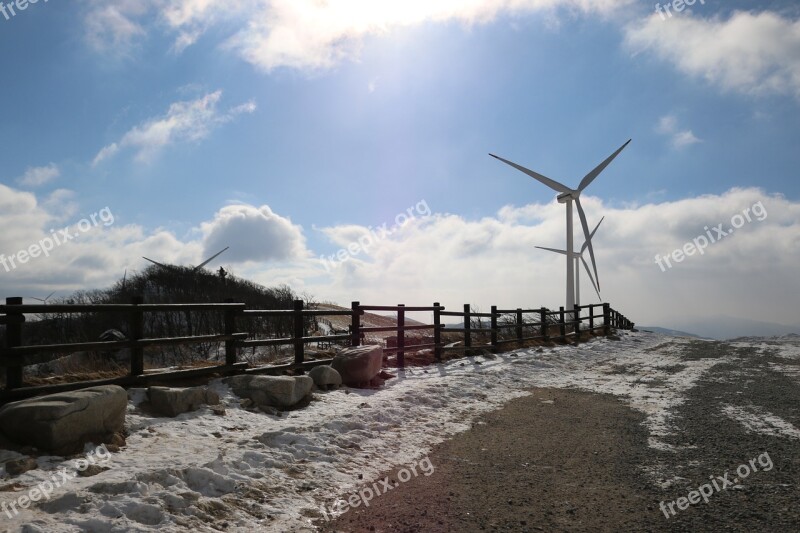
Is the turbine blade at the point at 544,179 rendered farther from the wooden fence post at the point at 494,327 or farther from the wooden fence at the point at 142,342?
the wooden fence at the point at 142,342

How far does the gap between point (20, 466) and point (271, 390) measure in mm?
3211

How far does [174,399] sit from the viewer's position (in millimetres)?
6453

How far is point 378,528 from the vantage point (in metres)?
4.20

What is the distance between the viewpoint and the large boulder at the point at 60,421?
16.2ft

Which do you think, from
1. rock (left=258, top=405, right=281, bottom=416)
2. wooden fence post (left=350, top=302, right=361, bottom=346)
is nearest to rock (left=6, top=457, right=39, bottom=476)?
rock (left=258, top=405, right=281, bottom=416)

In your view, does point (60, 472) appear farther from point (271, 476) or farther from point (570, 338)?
point (570, 338)

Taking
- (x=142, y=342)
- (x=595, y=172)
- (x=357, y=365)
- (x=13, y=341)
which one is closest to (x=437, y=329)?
(x=357, y=365)

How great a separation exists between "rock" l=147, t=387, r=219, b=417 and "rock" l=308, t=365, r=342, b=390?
7.41ft

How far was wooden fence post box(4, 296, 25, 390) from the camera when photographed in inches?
227

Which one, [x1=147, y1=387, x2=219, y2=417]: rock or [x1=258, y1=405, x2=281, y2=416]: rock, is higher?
[x1=147, y1=387, x2=219, y2=417]: rock

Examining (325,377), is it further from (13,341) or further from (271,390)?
(13,341)

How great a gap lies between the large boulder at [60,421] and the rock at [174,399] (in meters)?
0.93

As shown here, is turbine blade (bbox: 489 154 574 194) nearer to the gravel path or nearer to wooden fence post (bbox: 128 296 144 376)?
the gravel path

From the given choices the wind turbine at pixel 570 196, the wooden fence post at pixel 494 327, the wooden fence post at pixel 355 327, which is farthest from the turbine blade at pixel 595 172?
the wooden fence post at pixel 355 327
